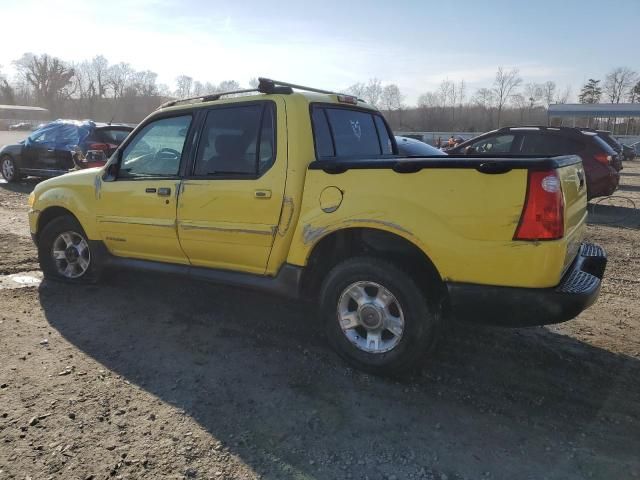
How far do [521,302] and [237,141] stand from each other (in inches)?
95.9

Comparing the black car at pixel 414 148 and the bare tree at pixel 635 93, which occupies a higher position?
the bare tree at pixel 635 93

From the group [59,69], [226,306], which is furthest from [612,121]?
[59,69]

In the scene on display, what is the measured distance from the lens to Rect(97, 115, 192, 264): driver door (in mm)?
4359

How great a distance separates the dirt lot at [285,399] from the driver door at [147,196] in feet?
2.02

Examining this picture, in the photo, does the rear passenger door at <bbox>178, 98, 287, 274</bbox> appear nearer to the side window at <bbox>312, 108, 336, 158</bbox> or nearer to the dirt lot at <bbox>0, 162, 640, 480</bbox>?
the side window at <bbox>312, 108, 336, 158</bbox>

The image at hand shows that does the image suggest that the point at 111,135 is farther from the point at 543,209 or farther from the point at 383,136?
the point at 543,209

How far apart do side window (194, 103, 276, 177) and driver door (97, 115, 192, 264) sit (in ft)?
0.80

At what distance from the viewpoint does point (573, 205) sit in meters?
3.25

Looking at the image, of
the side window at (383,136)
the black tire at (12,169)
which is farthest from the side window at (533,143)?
the black tire at (12,169)

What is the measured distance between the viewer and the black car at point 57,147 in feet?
39.9

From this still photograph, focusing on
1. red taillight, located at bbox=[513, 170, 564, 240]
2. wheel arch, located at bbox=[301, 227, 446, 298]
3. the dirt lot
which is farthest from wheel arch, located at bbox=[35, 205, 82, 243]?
red taillight, located at bbox=[513, 170, 564, 240]

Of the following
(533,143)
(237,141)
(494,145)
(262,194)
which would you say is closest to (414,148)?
(494,145)

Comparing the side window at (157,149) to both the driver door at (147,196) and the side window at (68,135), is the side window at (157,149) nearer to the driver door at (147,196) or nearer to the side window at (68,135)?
the driver door at (147,196)

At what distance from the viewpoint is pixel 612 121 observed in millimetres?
56625
